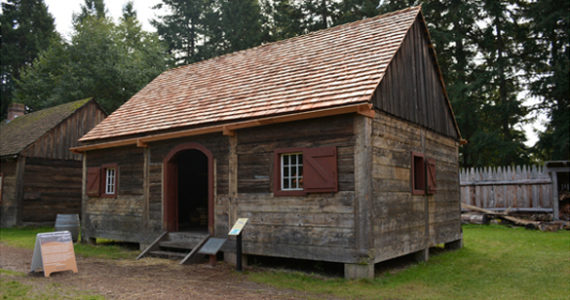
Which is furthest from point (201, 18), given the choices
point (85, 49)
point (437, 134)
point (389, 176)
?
point (389, 176)

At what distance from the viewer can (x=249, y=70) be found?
13078 millimetres

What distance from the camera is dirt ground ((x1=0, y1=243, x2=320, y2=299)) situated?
24.6ft

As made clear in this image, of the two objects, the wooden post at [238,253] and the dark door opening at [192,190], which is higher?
the dark door opening at [192,190]

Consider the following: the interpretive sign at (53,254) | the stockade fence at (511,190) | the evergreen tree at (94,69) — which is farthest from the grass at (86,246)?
the evergreen tree at (94,69)

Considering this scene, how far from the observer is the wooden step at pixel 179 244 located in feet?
36.6

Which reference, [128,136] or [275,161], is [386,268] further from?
[128,136]

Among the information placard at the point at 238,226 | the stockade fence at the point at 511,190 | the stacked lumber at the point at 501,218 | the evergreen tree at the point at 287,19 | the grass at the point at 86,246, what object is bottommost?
the grass at the point at 86,246

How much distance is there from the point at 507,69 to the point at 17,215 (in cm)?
2459

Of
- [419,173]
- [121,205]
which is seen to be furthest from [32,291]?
[419,173]

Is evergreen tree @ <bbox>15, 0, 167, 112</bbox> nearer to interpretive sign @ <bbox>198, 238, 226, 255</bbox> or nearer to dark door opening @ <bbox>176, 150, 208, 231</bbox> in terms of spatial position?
dark door opening @ <bbox>176, 150, 208, 231</bbox>

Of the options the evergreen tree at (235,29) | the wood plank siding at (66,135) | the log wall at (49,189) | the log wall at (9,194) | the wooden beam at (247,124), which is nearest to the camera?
the wooden beam at (247,124)

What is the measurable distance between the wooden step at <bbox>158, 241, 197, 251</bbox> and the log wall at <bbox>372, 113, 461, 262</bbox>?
4.78 metres

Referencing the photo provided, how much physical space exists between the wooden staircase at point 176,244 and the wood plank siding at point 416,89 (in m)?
5.38

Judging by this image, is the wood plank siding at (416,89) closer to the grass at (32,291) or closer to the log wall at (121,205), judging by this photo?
the grass at (32,291)
